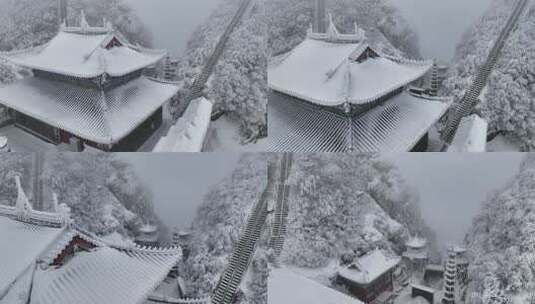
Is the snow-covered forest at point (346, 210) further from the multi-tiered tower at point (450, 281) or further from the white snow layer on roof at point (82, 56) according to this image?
the white snow layer on roof at point (82, 56)

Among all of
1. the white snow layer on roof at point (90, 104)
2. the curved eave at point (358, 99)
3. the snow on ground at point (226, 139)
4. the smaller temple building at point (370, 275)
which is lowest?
the smaller temple building at point (370, 275)

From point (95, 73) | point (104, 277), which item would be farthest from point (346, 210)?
point (95, 73)

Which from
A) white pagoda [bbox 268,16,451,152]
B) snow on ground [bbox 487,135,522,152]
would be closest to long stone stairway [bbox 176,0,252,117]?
white pagoda [bbox 268,16,451,152]

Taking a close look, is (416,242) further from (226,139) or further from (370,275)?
(226,139)

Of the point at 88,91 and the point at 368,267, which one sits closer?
the point at 368,267

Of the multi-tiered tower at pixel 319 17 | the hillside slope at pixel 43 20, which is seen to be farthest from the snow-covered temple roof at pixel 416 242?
the hillside slope at pixel 43 20

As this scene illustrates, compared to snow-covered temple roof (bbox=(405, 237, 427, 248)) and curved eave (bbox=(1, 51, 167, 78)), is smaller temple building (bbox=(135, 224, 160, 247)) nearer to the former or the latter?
curved eave (bbox=(1, 51, 167, 78))
